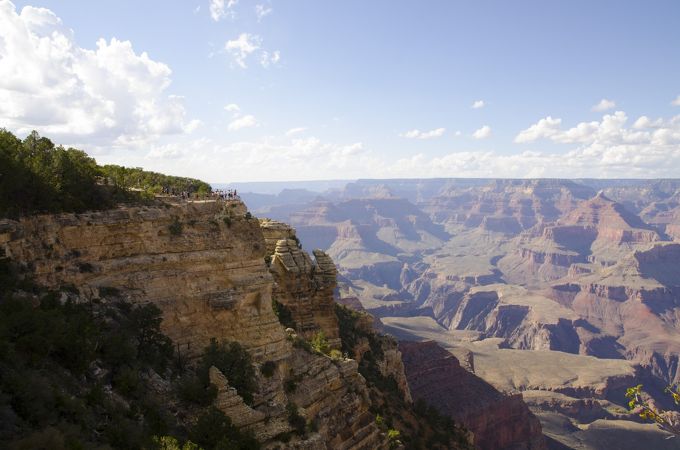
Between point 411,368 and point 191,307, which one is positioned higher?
point 191,307

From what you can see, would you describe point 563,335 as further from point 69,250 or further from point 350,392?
point 69,250

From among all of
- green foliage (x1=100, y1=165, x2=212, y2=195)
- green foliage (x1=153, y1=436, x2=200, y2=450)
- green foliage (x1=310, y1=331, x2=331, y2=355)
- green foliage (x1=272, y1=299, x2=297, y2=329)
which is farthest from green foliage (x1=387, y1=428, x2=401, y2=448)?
green foliage (x1=100, y1=165, x2=212, y2=195)

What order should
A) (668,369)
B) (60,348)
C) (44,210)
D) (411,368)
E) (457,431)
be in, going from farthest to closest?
(668,369), (411,368), (457,431), (44,210), (60,348)

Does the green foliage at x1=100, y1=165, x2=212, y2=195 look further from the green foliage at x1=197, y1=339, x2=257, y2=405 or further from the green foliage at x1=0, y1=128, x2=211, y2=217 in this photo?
the green foliage at x1=197, y1=339, x2=257, y2=405

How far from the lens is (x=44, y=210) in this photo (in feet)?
67.2

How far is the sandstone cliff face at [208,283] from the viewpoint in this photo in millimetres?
19406

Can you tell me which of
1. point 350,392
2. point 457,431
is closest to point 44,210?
point 350,392

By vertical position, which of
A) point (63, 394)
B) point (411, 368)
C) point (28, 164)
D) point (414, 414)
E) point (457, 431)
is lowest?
point (411, 368)

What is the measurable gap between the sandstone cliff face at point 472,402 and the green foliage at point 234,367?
53.2 m

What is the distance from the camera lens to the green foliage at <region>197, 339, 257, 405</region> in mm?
19875

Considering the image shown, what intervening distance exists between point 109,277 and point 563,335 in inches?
7591

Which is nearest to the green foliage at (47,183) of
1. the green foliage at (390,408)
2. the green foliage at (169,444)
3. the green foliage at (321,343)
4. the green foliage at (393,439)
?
the green foliage at (169,444)

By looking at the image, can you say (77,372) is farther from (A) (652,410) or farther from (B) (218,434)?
(A) (652,410)

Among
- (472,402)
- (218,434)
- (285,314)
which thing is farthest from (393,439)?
(472,402)
